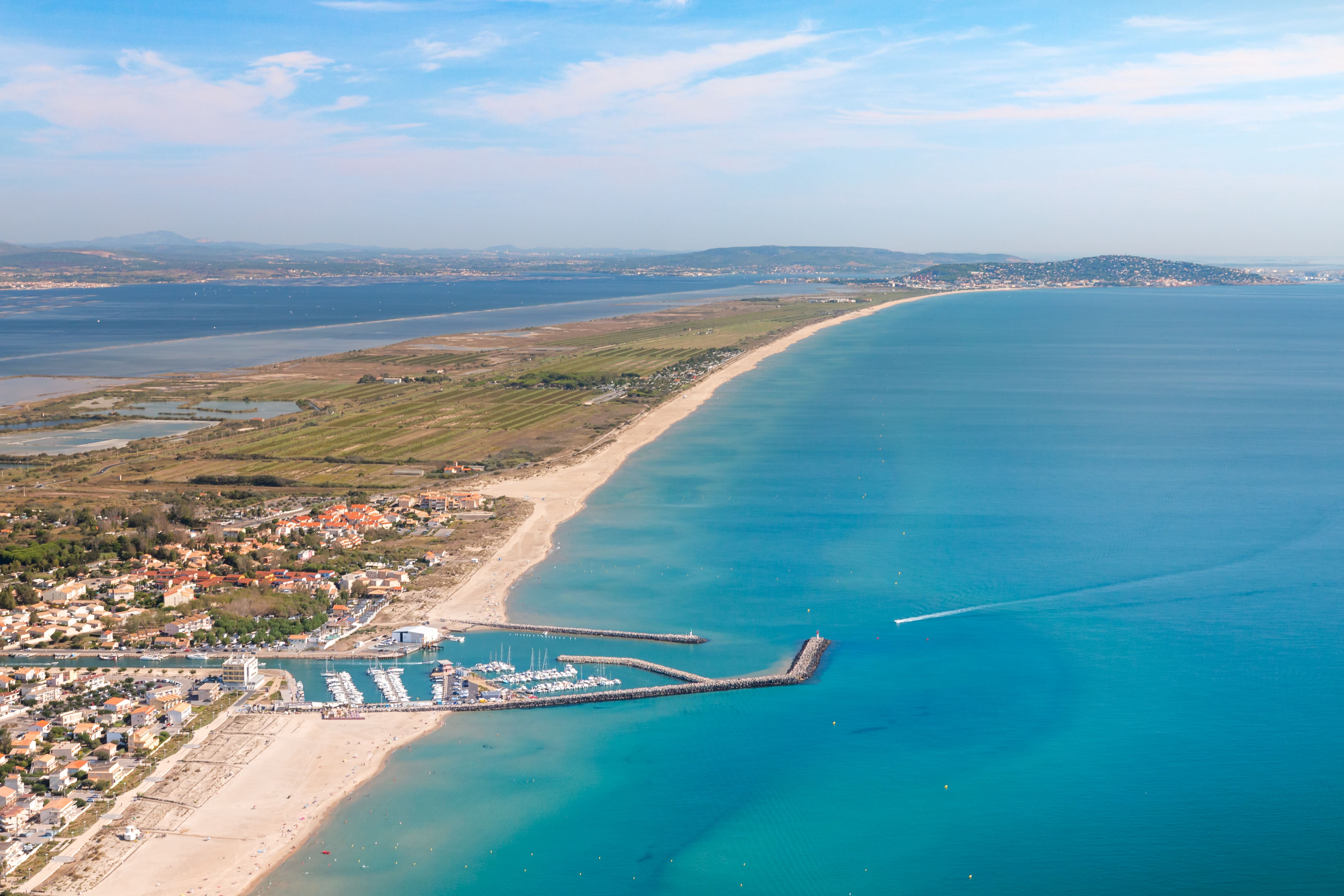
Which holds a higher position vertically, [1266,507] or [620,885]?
[1266,507]

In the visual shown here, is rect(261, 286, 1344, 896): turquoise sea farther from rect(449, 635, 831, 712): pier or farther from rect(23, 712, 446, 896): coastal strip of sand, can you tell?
rect(23, 712, 446, 896): coastal strip of sand

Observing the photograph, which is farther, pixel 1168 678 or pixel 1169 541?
pixel 1169 541

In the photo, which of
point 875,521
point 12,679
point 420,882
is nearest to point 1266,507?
point 875,521

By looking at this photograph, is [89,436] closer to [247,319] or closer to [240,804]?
[240,804]

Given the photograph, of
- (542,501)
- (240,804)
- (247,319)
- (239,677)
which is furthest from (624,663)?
(247,319)

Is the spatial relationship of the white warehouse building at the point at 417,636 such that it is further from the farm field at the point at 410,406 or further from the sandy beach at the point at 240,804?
the farm field at the point at 410,406

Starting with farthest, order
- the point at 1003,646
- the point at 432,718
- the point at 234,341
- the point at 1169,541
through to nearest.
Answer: the point at 234,341, the point at 1169,541, the point at 1003,646, the point at 432,718

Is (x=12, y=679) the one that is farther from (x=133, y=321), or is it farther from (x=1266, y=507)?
(x=133, y=321)
